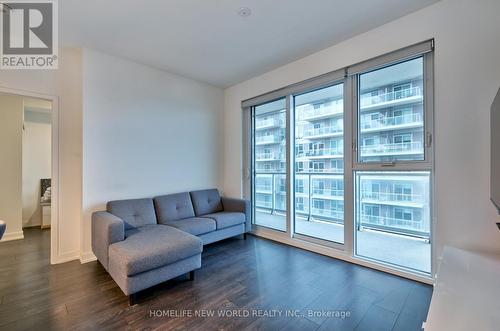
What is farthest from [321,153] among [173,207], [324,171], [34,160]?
[34,160]

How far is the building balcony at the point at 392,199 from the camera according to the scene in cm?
240

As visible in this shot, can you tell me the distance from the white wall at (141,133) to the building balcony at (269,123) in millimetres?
852

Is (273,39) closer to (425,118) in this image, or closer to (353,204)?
(425,118)

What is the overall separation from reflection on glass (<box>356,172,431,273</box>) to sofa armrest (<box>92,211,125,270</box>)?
108 inches

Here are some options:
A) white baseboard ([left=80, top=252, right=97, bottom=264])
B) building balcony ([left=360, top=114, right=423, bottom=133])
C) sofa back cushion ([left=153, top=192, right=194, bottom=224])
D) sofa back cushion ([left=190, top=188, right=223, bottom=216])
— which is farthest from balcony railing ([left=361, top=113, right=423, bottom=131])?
white baseboard ([left=80, top=252, right=97, bottom=264])

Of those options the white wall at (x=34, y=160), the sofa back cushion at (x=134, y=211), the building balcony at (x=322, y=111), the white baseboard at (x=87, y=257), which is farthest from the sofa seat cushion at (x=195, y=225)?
the white wall at (x=34, y=160)

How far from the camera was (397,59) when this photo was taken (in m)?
2.36

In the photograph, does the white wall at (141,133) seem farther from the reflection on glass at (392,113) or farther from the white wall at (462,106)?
the white wall at (462,106)

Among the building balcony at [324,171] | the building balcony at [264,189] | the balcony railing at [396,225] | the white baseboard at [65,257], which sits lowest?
the white baseboard at [65,257]

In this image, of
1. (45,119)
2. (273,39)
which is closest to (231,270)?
(273,39)

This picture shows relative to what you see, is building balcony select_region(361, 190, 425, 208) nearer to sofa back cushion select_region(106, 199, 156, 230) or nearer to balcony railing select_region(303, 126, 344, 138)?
balcony railing select_region(303, 126, 344, 138)

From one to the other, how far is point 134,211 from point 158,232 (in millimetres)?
671

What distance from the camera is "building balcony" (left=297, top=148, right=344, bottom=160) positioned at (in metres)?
2.99

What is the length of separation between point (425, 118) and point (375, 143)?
525mm
